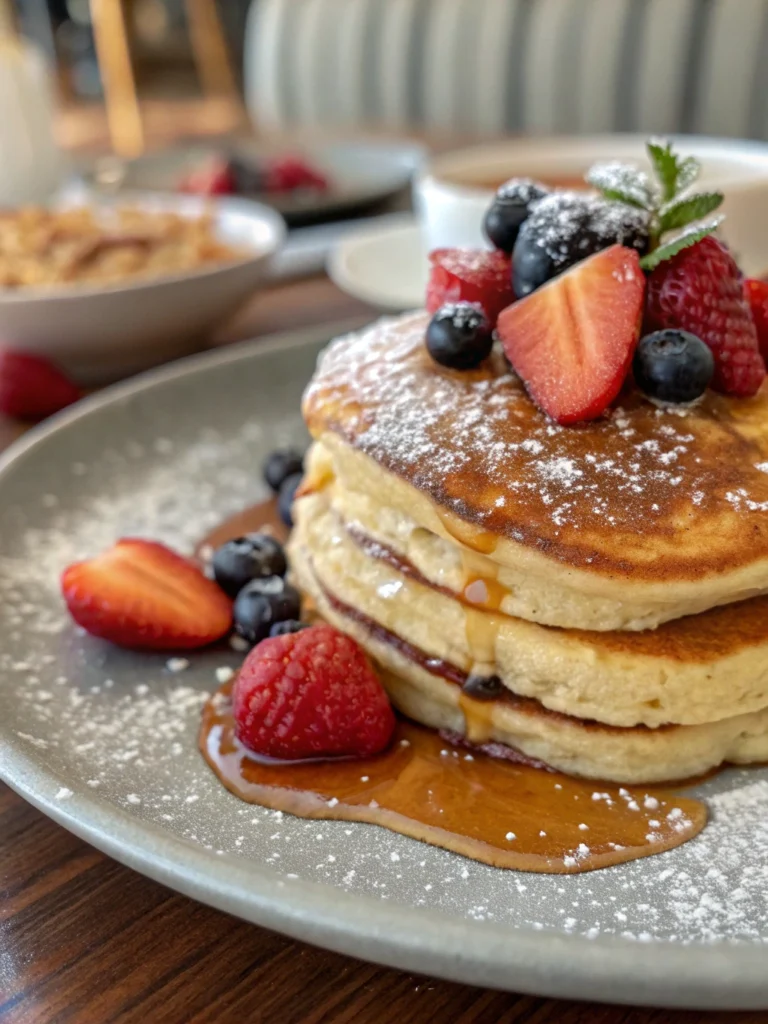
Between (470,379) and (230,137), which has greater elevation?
(470,379)

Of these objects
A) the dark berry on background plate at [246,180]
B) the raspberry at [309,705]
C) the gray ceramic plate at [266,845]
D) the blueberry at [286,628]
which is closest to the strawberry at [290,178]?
the dark berry on background plate at [246,180]

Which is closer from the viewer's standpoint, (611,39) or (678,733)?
(678,733)

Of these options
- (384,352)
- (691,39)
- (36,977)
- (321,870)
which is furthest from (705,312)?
(691,39)

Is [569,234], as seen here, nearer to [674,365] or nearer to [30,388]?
[674,365]

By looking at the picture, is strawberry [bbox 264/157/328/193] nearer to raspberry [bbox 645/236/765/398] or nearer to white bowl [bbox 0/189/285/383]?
white bowl [bbox 0/189/285/383]

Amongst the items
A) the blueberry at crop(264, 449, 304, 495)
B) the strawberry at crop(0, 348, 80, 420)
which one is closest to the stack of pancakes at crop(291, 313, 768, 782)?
the blueberry at crop(264, 449, 304, 495)

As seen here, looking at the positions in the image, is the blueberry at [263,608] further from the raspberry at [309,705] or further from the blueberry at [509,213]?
the blueberry at [509,213]

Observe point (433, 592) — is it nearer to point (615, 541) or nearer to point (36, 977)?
point (615, 541)

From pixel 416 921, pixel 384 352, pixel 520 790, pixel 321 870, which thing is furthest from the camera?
pixel 384 352
